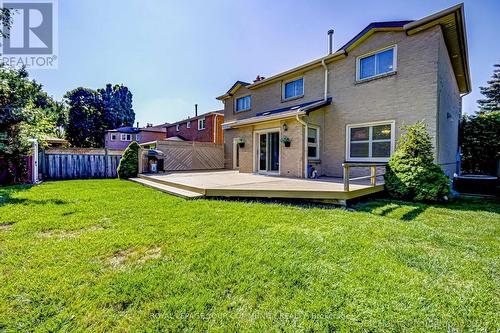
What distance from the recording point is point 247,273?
8.49 feet

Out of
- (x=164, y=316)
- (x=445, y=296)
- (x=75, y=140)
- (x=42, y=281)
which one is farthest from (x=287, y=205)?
(x=75, y=140)

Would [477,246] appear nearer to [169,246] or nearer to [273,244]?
[273,244]

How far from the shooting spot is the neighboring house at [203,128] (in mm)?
19609

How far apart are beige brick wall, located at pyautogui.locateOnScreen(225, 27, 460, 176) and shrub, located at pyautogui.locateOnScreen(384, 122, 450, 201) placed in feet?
4.95

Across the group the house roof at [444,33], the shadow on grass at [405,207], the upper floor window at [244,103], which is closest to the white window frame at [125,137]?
the upper floor window at [244,103]

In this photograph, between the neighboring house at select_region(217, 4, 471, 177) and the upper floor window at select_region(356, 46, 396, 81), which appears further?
the upper floor window at select_region(356, 46, 396, 81)

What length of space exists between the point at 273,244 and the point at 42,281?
269cm

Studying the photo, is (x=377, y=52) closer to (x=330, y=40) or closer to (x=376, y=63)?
(x=376, y=63)

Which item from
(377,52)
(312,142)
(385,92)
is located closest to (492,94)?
(377,52)

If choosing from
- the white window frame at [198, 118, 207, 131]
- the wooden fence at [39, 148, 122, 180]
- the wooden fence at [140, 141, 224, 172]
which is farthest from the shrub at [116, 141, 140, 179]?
the white window frame at [198, 118, 207, 131]

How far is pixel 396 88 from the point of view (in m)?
8.38

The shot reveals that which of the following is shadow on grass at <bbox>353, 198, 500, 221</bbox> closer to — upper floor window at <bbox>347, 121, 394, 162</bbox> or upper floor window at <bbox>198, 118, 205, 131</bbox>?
upper floor window at <bbox>347, 121, 394, 162</bbox>

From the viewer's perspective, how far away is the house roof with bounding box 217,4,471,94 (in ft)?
24.1

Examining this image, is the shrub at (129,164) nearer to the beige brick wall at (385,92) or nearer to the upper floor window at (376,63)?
the beige brick wall at (385,92)
